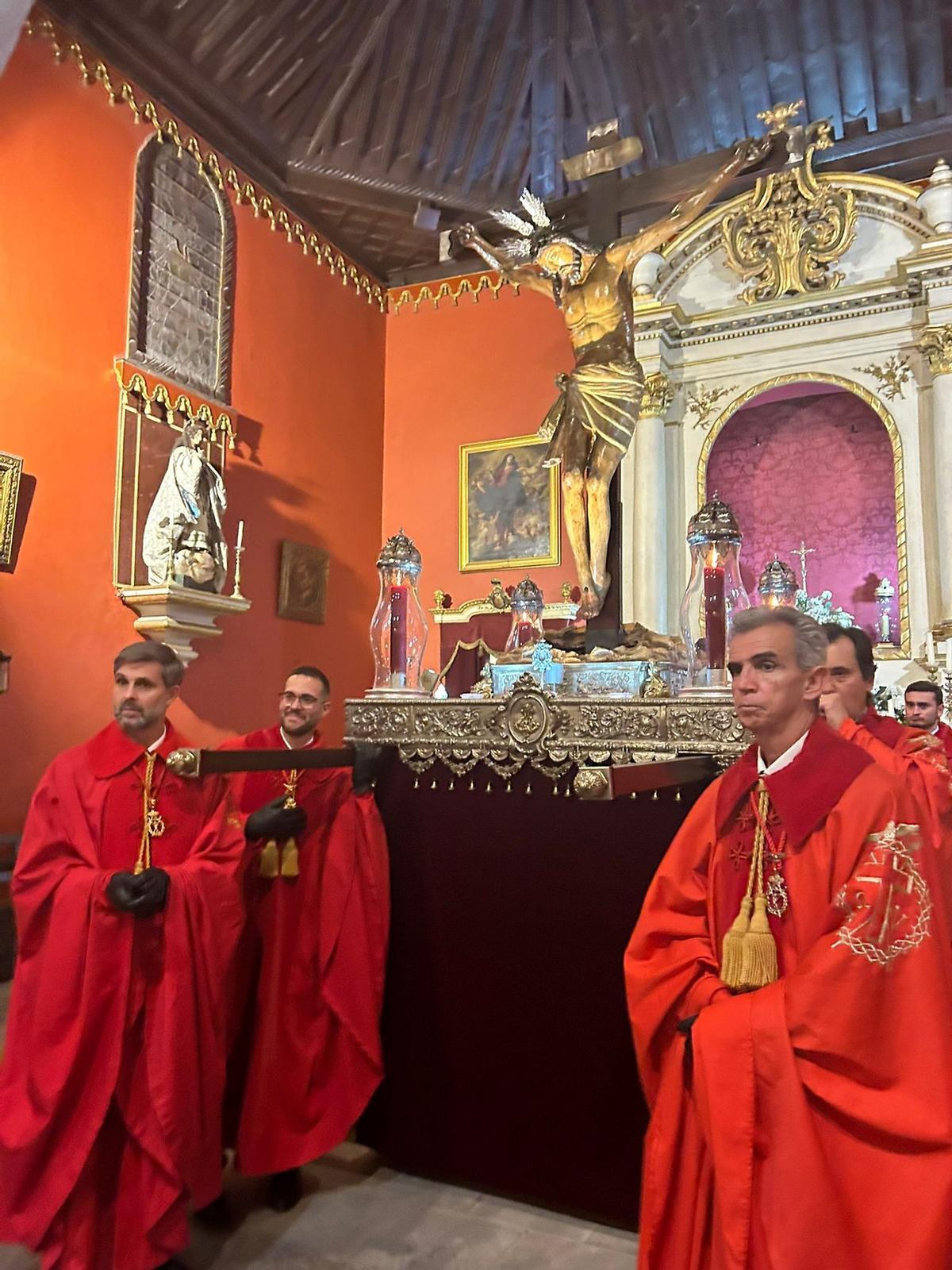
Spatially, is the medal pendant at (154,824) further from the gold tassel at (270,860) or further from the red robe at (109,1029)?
the gold tassel at (270,860)

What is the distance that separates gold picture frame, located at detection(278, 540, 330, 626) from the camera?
793cm

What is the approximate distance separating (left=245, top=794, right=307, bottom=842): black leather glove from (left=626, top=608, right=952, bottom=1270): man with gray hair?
49.4 inches

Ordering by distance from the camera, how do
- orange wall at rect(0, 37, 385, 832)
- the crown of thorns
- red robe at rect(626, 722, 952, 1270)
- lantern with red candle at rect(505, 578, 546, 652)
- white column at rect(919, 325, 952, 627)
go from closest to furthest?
red robe at rect(626, 722, 952, 1270), lantern with red candle at rect(505, 578, 546, 652), the crown of thorns, orange wall at rect(0, 37, 385, 832), white column at rect(919, 325, 952, 627)

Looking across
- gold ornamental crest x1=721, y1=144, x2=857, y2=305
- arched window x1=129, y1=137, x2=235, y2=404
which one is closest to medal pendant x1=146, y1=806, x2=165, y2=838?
arched window x1=129, y1=137, x2=235, y2=404

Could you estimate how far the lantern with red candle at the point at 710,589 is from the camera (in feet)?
9.52

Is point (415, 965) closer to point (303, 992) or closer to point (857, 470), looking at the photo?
point (303, 992)

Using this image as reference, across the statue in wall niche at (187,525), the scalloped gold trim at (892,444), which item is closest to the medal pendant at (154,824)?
the statue in wall niche at (187,525)

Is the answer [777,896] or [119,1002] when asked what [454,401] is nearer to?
[119,1002]

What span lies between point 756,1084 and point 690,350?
7.29 metres

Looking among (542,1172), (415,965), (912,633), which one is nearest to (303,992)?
(415,965)

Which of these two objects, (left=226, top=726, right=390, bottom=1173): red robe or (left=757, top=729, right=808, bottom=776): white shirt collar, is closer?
(left=757, top=729, right=808, bottom=776): white shirt collar

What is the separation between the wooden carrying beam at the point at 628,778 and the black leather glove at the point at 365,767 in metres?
1.08

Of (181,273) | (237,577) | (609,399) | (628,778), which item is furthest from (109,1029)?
(181,273)

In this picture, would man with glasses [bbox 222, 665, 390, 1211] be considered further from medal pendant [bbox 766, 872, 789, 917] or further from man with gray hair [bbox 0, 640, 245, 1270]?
medal pendant [bbox 766, 872, 789, 917]
